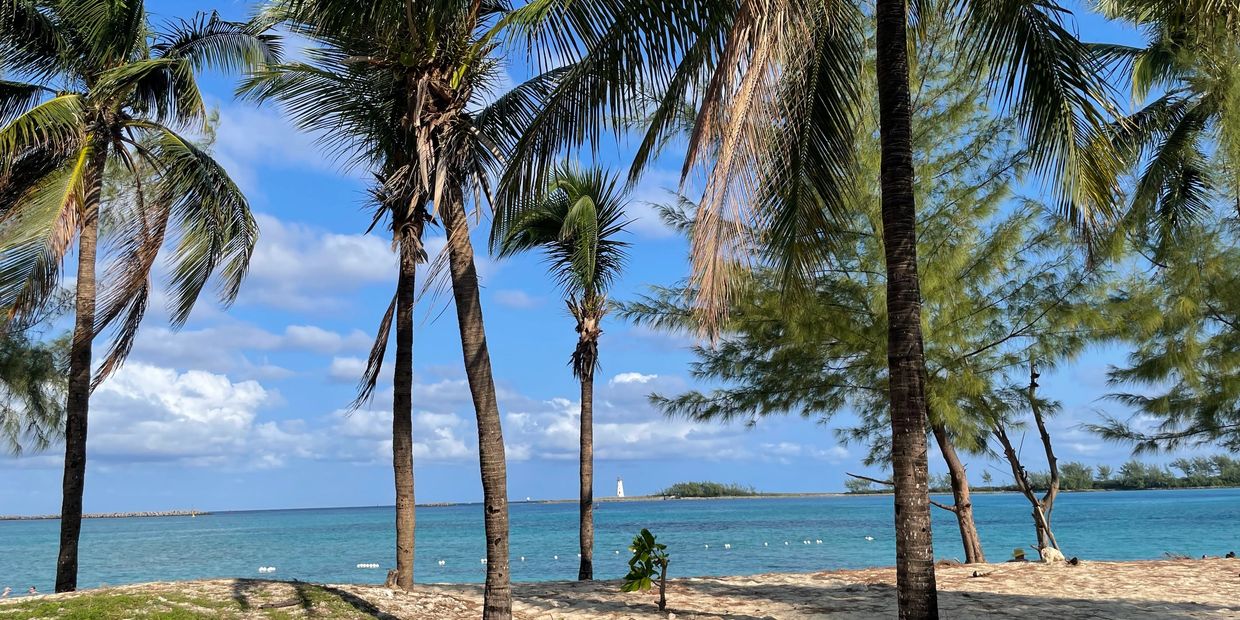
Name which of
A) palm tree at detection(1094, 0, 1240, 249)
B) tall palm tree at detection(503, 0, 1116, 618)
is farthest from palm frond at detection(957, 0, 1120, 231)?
palm tree at detection(1094, 0, 1240, 249)

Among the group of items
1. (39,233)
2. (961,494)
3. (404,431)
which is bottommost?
(961,494)

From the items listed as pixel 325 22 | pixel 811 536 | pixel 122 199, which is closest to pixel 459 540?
pixel 811 536

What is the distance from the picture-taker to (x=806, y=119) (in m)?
8.60

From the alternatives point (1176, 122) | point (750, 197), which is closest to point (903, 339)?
point (750, 197)

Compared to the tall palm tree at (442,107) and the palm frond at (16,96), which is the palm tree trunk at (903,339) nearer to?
the tall palm tree at (442,107)

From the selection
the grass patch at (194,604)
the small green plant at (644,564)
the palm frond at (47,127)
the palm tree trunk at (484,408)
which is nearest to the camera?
the palm tree trunk at (484,408)

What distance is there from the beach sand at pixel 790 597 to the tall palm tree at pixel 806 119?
3.59m

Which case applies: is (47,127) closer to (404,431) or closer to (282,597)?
(404,431)

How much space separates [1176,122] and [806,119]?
369 inches

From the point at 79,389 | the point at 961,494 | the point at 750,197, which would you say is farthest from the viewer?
the point at 961,494

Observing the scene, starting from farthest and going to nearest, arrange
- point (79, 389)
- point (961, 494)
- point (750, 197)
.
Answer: point (961, 494), point (79, 389), point (750, 197)

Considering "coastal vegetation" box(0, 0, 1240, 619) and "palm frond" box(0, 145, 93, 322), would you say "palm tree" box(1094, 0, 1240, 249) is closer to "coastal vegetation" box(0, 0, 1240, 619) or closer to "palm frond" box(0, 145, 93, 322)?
"coastal vegetation" box(0, 0, 1240, 619)

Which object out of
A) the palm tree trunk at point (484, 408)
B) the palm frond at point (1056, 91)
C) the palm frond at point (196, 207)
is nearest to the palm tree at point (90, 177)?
the palm frond at point (196, 207)

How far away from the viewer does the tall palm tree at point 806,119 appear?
20.4 ft
